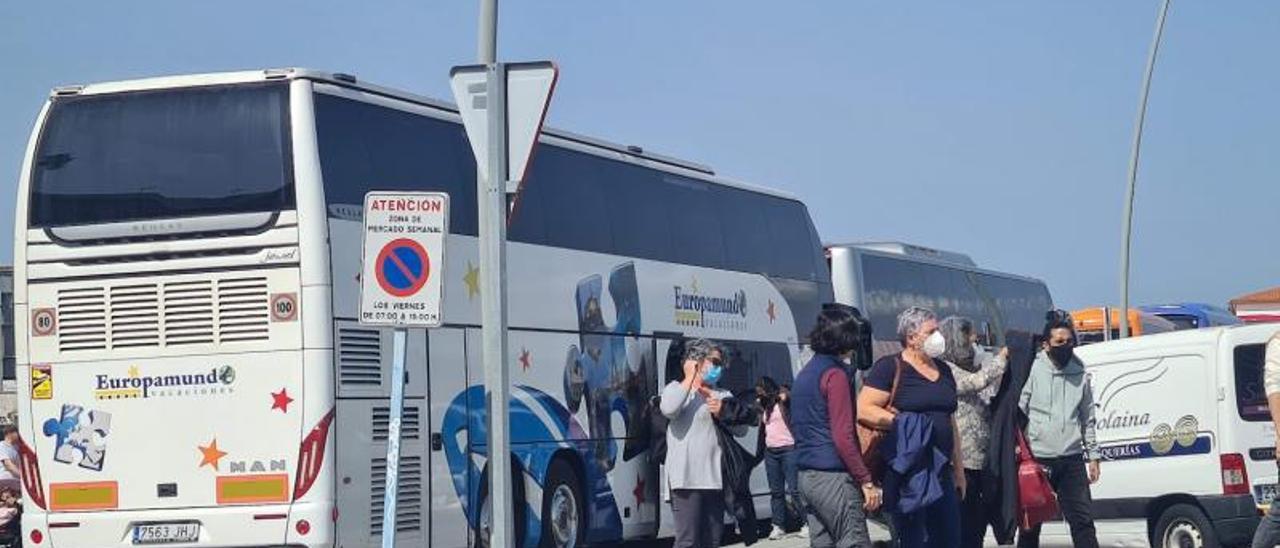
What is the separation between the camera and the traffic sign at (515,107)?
10852mm

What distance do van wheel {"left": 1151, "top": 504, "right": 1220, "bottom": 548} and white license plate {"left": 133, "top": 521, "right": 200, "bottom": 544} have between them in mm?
7367

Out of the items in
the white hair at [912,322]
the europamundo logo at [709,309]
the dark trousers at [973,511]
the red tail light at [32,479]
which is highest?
the europamundo logo at [709,309]

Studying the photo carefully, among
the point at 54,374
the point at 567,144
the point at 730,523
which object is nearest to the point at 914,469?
the point at 54,374

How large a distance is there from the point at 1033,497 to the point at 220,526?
18.8ft

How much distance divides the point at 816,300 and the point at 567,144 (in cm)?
684

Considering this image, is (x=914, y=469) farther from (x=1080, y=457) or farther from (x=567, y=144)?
(x=567, y=144)

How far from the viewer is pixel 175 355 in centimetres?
1406

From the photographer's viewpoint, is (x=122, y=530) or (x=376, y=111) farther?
(x=376, y=111)

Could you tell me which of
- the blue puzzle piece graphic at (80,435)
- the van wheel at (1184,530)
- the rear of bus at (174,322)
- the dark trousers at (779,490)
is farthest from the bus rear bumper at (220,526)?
the dark trousers at (779,490)

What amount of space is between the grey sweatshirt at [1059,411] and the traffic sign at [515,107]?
4.23m

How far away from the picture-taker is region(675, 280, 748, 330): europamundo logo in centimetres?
2048

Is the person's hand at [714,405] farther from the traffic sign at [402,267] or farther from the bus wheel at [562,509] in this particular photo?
the bus wheel at [562,509]

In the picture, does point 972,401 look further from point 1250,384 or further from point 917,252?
point 917,252

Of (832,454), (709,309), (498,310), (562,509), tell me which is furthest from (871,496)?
(709,309)
